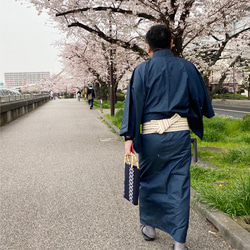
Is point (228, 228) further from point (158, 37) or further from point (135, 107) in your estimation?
point (158, 37)

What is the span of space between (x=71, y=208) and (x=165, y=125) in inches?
69.2

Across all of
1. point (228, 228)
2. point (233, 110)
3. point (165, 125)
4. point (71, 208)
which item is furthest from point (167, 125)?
point (233, 110)

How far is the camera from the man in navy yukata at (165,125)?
271cm

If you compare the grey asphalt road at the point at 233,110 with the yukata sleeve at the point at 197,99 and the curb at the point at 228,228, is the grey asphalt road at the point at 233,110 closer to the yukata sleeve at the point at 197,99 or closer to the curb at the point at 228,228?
the curb at the point at 228,228

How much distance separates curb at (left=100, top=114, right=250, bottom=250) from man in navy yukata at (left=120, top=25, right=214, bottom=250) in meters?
0.45

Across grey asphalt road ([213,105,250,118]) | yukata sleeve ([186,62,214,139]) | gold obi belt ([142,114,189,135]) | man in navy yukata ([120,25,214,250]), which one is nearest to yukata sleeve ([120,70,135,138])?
man in navy yukata ([120,25,214,250])

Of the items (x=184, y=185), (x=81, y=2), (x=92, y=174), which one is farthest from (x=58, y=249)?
(x=81, y=2)

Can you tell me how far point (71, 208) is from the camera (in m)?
3.87

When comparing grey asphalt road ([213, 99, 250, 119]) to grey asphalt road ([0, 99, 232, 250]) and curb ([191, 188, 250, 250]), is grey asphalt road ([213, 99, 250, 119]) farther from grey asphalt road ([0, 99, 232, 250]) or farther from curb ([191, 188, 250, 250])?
curb ([191, 188, 250, 250])

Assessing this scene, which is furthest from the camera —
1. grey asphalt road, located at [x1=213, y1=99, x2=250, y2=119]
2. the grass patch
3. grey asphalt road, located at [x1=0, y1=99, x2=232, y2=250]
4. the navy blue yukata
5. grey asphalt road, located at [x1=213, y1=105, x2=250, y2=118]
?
grey asphalt road, located at [x1=213, y1=99, x2=250, y2=119]

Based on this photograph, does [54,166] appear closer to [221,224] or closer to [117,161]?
[117,161]

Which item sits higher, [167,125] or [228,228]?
[167,125]

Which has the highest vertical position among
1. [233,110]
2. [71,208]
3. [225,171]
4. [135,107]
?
[135,107]

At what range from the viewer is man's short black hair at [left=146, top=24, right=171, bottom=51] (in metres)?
2.81
